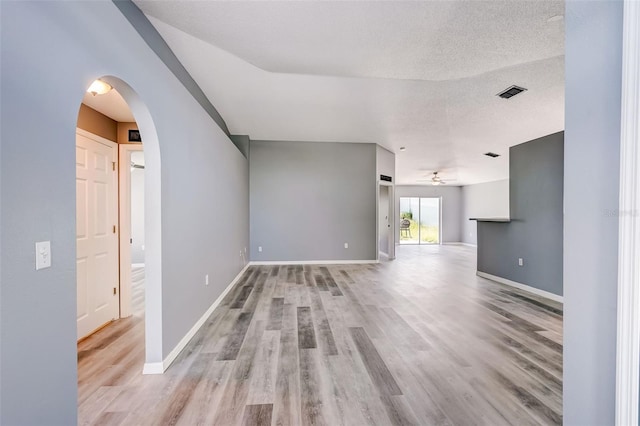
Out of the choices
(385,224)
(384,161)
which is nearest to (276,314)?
(384,161)

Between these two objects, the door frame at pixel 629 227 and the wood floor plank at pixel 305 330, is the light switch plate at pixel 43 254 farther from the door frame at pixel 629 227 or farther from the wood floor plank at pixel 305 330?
the door frame at pixel 629 227

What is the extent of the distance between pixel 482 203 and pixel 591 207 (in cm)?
1073

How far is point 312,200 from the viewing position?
6430 mm

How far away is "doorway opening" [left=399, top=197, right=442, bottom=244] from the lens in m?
11.6

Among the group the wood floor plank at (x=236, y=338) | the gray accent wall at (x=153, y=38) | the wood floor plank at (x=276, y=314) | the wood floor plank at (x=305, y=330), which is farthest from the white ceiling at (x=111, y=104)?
the wood floor plank at (x=305, y=330)

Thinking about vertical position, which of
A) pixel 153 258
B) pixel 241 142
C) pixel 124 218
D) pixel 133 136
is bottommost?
pixel 153 258

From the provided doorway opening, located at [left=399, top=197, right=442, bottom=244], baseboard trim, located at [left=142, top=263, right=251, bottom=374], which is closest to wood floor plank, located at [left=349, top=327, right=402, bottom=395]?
baseboard trim, located at [left=142, top=263, right=251, bottom=374]

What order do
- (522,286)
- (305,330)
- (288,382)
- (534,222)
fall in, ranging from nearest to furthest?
(288,382), (305,330), (534,222), (522,286)

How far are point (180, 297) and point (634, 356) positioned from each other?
268 centimetres

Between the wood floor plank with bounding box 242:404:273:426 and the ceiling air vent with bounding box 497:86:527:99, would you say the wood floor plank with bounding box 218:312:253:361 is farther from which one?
the ceiling air vent with bounding box 497:86:527:99

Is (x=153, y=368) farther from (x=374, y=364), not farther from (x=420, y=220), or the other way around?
(x=420, y=220)

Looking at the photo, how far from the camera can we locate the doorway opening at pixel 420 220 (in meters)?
11.6

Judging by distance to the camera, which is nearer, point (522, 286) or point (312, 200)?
point (522, 286)

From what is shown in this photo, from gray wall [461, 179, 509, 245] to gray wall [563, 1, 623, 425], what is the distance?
8525 millimetres
